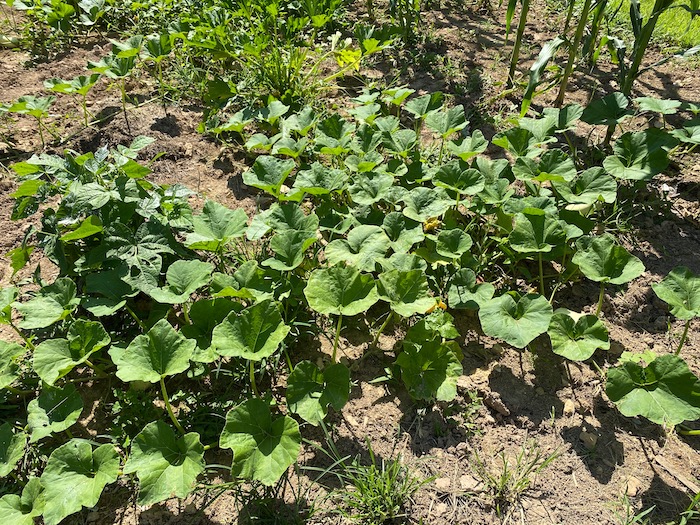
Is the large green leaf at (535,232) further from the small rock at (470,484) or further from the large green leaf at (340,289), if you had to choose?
the small rock at (470,484)

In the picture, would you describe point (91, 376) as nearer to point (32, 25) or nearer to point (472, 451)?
point (472, 451)

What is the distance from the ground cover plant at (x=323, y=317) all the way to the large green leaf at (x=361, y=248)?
0.01 metres

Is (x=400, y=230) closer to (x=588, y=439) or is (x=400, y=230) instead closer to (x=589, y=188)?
(x=589, y=188)

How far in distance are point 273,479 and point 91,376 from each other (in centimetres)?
103

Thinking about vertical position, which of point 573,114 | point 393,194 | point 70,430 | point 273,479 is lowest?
point 70,430

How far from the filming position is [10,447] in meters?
1.94

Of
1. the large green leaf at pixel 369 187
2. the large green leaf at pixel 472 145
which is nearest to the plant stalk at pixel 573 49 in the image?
the large green leaf at pixel 472 145

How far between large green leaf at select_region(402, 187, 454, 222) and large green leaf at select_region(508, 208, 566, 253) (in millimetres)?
353

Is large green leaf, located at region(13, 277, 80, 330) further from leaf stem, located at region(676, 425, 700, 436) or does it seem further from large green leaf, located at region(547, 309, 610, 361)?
leaf stem, located at region(676, 425, 700, 436)

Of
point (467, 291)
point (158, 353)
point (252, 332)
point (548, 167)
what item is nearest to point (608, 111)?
point (548, 167)

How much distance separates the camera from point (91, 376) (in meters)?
2.31

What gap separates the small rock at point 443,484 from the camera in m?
1.98

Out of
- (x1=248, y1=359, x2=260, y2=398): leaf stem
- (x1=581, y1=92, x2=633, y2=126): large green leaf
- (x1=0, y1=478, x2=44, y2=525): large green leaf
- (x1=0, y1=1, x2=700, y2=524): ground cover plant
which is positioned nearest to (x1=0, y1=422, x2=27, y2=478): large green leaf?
(x1=0, y1=1, x2=700, y2=524): ground cover plant

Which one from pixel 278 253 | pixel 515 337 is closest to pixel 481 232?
pixel 515 337
